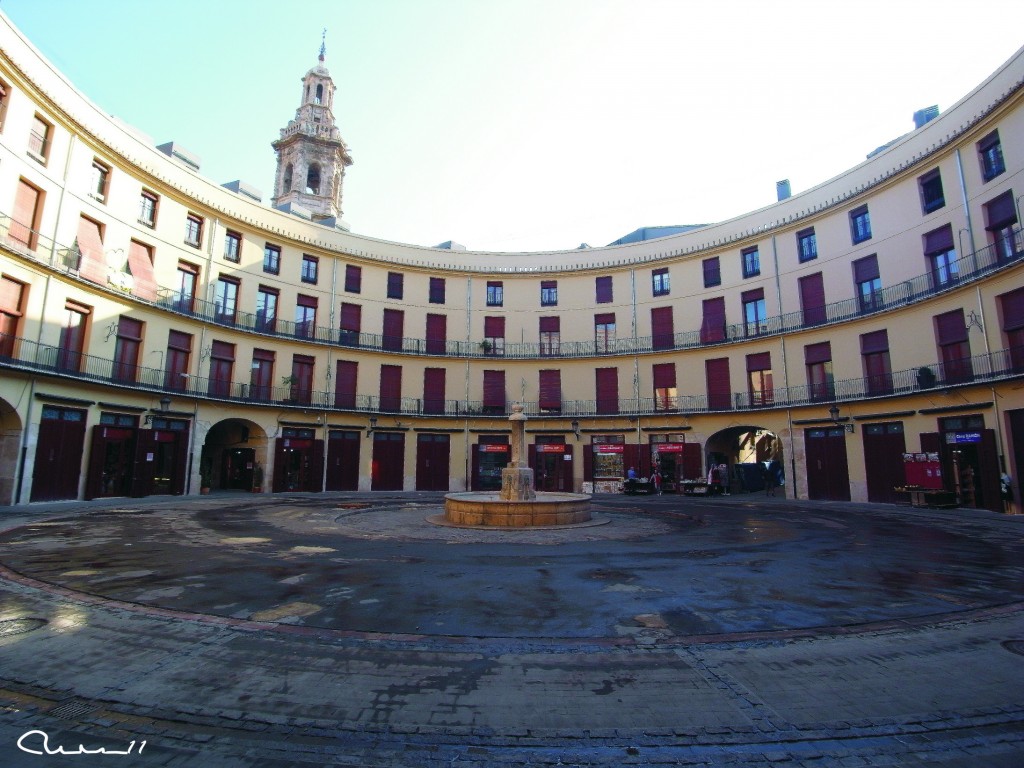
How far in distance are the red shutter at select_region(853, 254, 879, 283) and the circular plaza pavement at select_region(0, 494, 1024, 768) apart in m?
18.5

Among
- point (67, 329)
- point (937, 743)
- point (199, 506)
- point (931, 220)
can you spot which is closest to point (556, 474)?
point (199, 506)

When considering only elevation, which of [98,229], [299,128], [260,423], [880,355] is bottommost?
[260,423]

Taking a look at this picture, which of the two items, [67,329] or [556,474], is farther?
[556,474]

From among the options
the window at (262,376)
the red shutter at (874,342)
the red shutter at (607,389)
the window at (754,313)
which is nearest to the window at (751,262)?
the window at (754,313)

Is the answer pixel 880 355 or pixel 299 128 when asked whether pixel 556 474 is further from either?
pixel 299 128

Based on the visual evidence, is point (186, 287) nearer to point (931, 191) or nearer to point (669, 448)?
point (669, 448)

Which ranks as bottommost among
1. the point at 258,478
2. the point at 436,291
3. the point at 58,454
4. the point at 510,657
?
the point at 510,657

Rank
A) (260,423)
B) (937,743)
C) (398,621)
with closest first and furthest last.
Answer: (937,743), (398,621), (260,423)

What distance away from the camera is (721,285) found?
97.9ft

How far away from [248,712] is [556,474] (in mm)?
28852

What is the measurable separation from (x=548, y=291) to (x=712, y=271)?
32.9 feet

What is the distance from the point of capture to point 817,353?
25.6 metres

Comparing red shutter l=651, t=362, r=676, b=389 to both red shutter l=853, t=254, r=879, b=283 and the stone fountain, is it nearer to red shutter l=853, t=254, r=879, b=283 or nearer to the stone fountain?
red shutter l=853, t=254, r=879, b=283

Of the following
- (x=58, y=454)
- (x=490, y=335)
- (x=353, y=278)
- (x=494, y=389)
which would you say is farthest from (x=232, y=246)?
(x=494, y=389)
